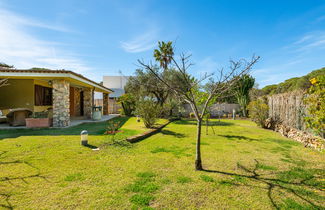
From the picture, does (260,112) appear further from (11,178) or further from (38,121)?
(38,121)

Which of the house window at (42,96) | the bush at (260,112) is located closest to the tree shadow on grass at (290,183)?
the bush at (260,112)

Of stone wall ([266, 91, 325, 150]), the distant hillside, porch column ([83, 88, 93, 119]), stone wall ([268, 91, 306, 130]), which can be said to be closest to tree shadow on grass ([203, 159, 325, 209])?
stone wall ([266, 91, 325, 150])

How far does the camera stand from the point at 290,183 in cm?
297

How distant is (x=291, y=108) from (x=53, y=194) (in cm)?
943

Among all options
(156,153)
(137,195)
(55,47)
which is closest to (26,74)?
(55,47)

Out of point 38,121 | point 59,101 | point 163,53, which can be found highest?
point 163,53

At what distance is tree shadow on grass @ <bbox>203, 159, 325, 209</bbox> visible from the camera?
2.39 metres

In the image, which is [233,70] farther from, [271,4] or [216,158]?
[271,4]

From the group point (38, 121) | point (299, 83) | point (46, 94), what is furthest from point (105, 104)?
point (299, 83)

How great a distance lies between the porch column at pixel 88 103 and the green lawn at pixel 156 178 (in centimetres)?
933

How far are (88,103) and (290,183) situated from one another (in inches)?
581

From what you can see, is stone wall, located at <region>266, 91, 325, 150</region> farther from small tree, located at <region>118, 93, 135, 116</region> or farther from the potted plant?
small tree, located at <region>118, 93, 135, 116</region>

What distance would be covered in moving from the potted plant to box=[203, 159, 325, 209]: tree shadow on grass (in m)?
9.17

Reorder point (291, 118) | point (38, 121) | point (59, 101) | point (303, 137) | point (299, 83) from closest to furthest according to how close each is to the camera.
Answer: point (303, 137) < point (291, 118) < point (38, 121) < point (59, 101) < point (299, 83)
